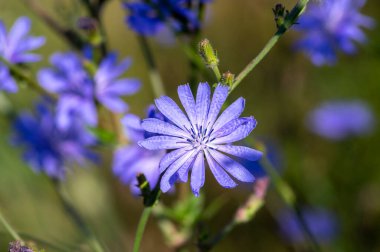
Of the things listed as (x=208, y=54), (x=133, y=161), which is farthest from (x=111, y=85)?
(x=208, y=54)

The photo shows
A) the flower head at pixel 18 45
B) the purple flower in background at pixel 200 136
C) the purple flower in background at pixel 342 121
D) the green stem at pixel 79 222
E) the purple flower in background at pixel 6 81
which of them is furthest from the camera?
the purple flower in background at pixel 342 121

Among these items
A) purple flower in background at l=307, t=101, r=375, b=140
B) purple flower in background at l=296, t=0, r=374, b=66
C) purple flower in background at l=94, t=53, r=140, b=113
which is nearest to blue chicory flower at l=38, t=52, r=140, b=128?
purple flower in background at l=94, t=53, r=140, b=113

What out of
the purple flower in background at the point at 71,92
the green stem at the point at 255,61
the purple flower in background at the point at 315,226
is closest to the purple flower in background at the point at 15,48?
the purple flower in background at the point at 71,92

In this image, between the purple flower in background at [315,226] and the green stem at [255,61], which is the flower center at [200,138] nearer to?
the green stem at [255,61]

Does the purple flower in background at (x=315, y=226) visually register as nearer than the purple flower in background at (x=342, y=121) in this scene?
Yes

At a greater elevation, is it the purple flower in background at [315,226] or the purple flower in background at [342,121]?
the purple flower in background at [342,121]

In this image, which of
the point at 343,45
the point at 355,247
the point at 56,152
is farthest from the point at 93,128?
the point at 355,247

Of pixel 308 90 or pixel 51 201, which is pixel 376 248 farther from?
pixel 51 201
